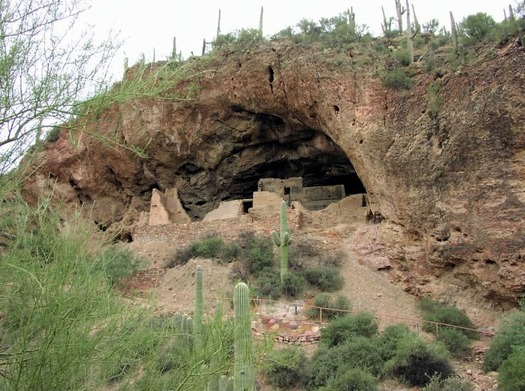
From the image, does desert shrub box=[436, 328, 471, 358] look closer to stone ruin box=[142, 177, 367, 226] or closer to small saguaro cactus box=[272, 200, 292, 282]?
small saguaro cactus box=[272, 200, 292, 282]

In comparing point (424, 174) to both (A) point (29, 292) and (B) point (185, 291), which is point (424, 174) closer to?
(B) point (185, 291)

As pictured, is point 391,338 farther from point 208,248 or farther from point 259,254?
point 208,248

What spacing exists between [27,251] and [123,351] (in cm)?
88

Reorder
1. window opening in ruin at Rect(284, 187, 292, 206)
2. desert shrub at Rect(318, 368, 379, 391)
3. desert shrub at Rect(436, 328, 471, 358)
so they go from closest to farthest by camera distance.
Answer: desert shrub at Rect(318, 368, 379, 391) → desert shrub at Rect(436, 328, 471, 358) → window opening in ruin at Rect(284, 187, 292, 206)

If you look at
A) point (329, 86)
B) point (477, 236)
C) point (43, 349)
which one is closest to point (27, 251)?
point (43, 349)

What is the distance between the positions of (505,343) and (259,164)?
12.8 metres

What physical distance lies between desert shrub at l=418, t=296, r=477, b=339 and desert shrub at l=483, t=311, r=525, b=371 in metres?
1.51

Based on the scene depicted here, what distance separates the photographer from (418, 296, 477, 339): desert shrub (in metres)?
16.4

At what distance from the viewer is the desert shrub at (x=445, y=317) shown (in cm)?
1644

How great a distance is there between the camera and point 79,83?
4.18 metres

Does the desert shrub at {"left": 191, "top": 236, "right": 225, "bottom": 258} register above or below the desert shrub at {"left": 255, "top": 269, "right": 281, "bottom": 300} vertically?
above

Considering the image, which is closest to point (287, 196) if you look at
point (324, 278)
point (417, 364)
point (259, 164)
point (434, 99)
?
point (259, 164)

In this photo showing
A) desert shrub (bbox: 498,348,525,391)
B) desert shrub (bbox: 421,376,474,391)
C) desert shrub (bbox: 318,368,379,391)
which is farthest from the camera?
desert shrub (bbox: 318,368,379,391)

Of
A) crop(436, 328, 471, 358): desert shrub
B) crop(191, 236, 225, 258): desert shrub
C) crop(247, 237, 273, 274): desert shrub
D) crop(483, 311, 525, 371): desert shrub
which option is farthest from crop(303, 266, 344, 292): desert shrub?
crop(483, 311, 525, 371): desert shrub
